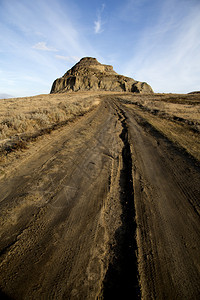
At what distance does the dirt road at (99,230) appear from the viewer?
5.48 feet

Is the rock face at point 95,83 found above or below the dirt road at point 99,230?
above

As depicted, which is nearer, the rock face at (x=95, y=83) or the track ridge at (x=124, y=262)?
the track ridge at (x=124, y=262)

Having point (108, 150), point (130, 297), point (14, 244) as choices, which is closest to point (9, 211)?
point (14, 244)

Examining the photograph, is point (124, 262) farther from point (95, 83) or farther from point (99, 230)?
point (95, 83)

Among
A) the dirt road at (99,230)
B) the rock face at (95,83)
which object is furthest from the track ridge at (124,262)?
the rock face at (95,83)

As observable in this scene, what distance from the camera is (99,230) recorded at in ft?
7.67

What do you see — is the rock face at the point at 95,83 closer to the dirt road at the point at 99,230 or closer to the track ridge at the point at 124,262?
the dirt road at the point at 99,230

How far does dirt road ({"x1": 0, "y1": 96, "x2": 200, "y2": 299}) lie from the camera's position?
1.67m

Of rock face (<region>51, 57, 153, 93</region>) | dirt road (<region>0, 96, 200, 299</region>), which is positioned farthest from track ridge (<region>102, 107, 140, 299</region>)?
rock face (<region>51, 57, 153, 93</region>)

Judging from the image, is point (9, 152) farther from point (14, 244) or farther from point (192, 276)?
point (192, 276)

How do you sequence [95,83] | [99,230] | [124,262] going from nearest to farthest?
[124,262], [99,230], [95,83]

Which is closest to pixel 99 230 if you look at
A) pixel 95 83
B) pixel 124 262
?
pixel 124 262

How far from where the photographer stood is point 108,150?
5.31 m

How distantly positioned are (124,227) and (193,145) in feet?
18.4
